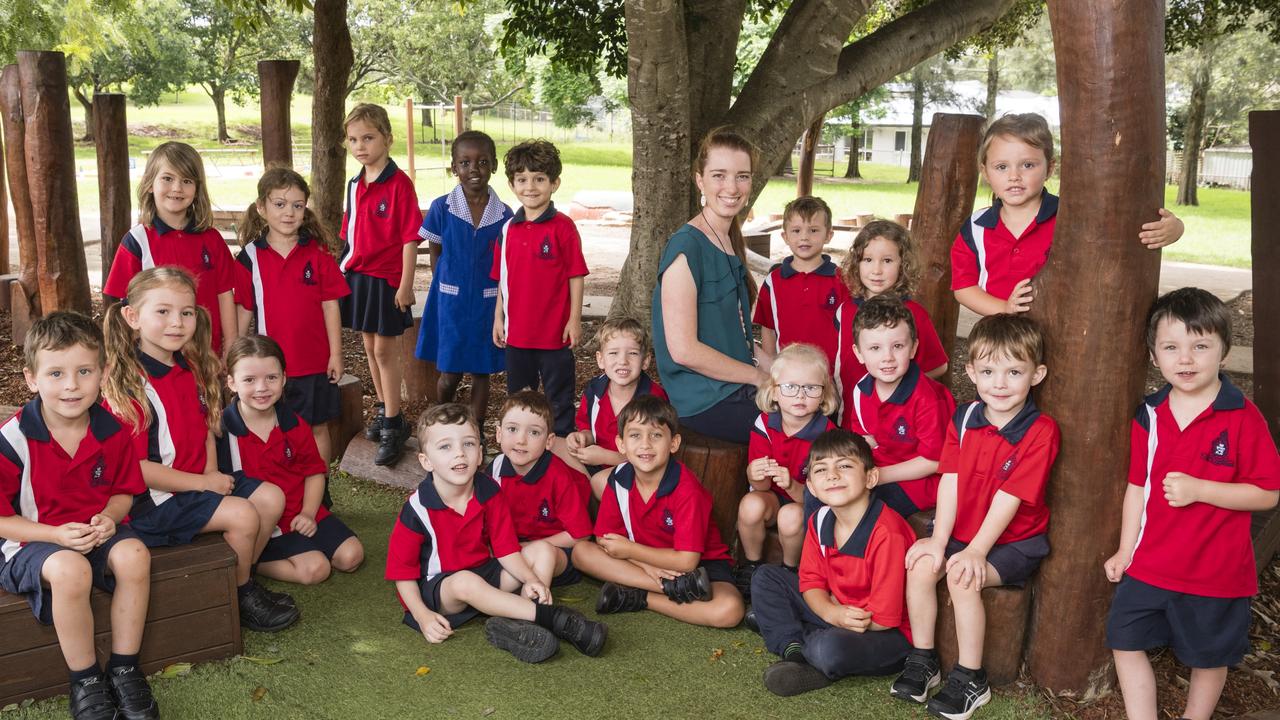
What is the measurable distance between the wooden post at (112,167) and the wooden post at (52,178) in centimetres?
34

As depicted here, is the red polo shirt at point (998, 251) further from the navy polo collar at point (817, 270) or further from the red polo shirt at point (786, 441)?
the navy polo collar at point (817, 270)

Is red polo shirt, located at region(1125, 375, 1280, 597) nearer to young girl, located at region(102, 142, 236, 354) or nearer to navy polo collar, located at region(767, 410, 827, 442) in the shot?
navy polo collar, located at region(767, 410, 827, 442)

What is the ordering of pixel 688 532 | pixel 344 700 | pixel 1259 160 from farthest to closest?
pixel 1259 160 < pixel 688 532 < pixel 344 700

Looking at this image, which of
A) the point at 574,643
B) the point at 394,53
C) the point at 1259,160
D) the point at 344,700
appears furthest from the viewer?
the point at 394,53

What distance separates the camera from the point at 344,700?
3182 mm

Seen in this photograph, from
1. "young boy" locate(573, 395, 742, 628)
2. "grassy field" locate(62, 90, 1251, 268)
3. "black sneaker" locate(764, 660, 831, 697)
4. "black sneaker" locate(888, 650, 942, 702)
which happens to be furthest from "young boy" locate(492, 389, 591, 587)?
"grassy field" locate(62, 90, 1251, 268)

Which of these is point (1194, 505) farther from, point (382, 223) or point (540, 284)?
point (382, 223)

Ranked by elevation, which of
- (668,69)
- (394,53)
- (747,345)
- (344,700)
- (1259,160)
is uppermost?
(394,53)

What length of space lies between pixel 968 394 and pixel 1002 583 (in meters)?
4.05

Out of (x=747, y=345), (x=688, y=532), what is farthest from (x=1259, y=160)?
(x=688, y=532)

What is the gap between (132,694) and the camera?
10.00 ft

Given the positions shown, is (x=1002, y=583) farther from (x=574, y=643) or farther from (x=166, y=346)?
(x=166, y=346)

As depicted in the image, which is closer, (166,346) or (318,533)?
(166,346)

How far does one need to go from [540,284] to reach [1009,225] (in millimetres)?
2116
